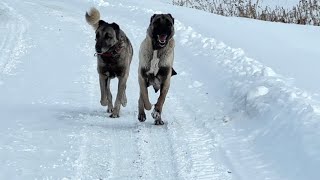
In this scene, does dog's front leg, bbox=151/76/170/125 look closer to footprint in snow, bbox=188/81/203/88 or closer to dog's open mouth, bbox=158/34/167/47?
dog's open mouth, bbox=158/34/167/47

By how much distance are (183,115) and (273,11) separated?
8.20 metres

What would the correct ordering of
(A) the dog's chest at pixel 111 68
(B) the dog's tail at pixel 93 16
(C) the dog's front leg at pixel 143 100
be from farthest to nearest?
(B) the dog's tail at pixel 93 16
(A) the dog's chest at pixel 111 68
(C) the dog's front leg at pixel 143 100

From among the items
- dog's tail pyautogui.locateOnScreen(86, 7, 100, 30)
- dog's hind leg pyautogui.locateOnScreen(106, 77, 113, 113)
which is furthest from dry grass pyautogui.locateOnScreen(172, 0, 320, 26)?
dog's hind leg pyautogui.locateOnScreen(106, 77, 113, 113)

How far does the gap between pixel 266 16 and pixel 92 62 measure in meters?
5.91

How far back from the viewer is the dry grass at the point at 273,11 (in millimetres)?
13406

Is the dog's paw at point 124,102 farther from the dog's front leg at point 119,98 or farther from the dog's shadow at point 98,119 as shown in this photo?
the dog's front leg at point 119,98

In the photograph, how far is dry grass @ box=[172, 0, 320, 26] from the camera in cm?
1341

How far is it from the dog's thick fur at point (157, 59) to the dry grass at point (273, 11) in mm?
7319

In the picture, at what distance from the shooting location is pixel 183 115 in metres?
7.47

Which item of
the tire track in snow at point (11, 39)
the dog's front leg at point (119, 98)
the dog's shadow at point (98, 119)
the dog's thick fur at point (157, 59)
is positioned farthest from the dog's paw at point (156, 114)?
the tire track in snow at point (11, 39)

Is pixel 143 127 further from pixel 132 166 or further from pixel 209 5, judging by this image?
pixel 209 5

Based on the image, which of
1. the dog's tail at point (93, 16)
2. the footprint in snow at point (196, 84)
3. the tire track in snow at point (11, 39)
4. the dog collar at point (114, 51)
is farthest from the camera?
the tire track in snow at point (11, 39)

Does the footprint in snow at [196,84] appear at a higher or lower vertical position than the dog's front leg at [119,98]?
lower

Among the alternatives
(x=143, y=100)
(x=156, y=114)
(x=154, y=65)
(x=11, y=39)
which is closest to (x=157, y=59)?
(x=154, y=65)
